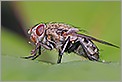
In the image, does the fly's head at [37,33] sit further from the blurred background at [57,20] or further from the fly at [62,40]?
the blurred background at [57,20]

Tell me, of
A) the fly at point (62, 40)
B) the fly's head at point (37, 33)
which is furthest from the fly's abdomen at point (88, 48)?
the fly's head at point (37, 33)

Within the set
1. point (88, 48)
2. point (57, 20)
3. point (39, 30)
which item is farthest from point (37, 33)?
point (57, 20)

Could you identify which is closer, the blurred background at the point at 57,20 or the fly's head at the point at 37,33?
the fly's head at the point at 37,33

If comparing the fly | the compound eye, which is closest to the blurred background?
the fly

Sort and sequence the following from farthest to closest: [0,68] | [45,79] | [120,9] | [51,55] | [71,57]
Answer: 1. [120,9]
2. [51,55]
3. [71,57]
4. [0,68]
5. [45,79]

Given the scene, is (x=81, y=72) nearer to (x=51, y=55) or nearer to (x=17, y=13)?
(x=51, y=55)

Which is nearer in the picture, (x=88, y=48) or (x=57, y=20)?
(x=88, y=48)

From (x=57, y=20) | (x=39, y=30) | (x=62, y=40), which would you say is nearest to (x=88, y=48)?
(x=62, y=40)

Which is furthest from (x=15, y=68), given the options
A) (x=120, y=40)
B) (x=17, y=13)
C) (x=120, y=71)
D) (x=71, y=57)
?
(x=17, y=13)

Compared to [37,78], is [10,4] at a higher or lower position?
higher

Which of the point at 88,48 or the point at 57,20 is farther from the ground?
the point at 57,20

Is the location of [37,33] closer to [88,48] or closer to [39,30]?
[39,30]
